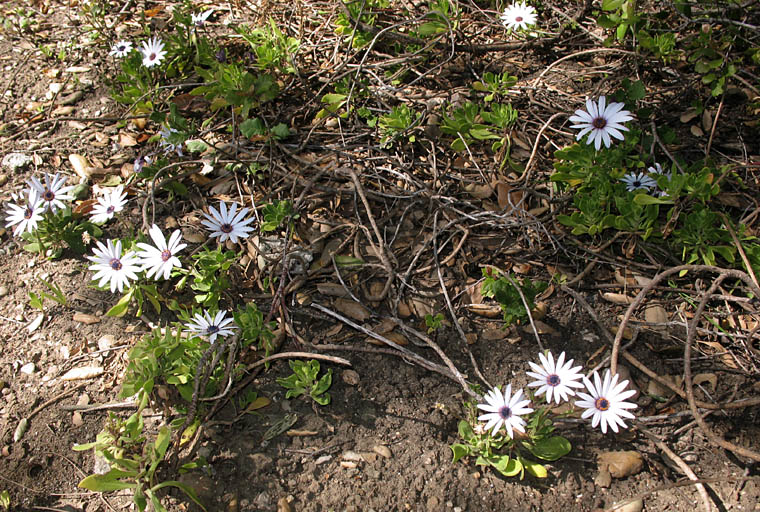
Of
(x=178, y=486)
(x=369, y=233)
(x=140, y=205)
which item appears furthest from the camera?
(x=140, y=205)

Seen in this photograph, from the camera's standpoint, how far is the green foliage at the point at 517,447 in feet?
6.13

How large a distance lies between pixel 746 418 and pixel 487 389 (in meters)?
0.90

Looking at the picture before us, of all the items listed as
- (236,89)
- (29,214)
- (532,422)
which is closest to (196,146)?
(236,89)

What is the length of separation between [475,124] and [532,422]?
141cm

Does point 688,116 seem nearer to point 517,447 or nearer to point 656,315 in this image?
point 656,315

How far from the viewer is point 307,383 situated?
2.04 metres

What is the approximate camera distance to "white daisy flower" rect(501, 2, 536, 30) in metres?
2.96

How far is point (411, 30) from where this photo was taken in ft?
10.3

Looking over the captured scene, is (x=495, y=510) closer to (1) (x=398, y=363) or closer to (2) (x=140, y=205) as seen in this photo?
(1) (x=398, y=363)

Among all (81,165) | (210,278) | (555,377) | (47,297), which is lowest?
(47,297)

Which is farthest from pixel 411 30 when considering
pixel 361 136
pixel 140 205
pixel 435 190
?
pixel 140 205

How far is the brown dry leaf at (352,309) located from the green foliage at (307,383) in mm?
310

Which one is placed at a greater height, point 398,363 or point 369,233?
point 369,233

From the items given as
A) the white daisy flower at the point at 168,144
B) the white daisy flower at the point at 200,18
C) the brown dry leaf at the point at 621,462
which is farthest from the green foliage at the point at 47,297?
the brown dry leaf at the point at 621,462
